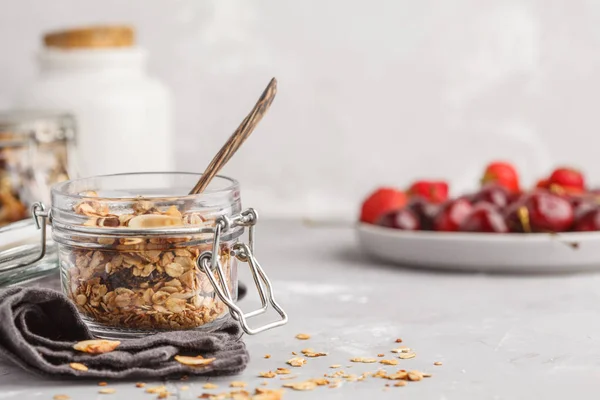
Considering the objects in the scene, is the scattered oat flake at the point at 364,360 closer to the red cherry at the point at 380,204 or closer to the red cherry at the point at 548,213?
the red cherry at the point at 548,213

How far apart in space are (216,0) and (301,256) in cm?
73

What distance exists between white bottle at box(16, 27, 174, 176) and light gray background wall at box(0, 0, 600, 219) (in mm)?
341

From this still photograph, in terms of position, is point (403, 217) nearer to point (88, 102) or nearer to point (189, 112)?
point (88, 102)

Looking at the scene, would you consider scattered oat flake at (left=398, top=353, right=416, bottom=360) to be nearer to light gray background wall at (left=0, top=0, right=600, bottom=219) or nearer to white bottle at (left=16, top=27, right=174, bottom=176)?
white bottle at (left=16, top=27, right=174, bottom=176)

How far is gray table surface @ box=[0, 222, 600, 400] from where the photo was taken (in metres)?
A: 0.86

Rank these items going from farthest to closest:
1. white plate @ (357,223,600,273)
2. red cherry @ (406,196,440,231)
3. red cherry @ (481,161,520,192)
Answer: red cherry @ (481,161,520,192), red cherry @ (406,196,440,231), white plate @ (357,223,600,273)

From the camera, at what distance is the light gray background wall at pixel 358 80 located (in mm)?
2059

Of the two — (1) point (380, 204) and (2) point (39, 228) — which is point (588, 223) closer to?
(1) point (380, 204)

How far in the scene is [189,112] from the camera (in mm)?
2100

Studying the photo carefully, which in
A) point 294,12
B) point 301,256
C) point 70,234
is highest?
point 294,12

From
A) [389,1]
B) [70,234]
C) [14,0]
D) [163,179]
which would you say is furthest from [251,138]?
[70,234]

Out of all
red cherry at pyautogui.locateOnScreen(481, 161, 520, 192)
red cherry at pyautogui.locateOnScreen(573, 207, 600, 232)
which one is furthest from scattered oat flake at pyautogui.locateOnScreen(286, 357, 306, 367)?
red cherry at pyautogui.locateOnScreen(481, 161, 520, 192)

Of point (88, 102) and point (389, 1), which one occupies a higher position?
point (389, 1)

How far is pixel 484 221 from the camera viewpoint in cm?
139
